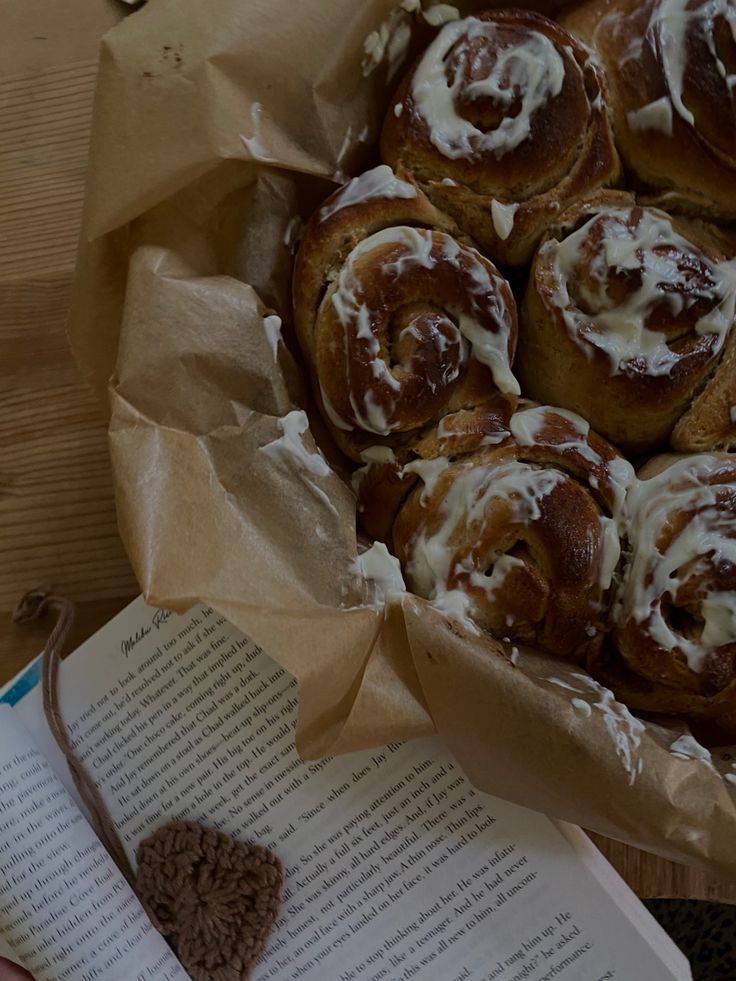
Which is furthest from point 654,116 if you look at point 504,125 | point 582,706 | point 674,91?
point 582,706

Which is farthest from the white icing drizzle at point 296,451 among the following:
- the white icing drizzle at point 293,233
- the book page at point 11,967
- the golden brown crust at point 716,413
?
the book page at point 11,967

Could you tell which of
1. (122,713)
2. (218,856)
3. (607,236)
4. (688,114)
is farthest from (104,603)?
(688,114)

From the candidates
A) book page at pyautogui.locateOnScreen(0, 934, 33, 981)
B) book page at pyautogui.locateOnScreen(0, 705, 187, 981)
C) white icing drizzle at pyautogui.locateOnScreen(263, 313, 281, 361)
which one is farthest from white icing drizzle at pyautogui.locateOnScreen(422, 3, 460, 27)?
book page at pyautogui.locateOnScreen(0, 934, 33, 981)

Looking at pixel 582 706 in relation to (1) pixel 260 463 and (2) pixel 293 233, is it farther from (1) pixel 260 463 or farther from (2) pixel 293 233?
(2) pixel 293 233

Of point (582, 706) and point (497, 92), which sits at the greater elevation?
point (497, 92)

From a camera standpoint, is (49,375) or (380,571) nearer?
(380,571)

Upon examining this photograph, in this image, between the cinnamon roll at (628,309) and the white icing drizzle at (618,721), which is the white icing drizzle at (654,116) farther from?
the white icing drizzle at (618,721)

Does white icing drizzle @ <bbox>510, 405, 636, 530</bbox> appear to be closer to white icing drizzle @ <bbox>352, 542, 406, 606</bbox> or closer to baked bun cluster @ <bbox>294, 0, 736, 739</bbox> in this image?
baked bun cluster @ <bbox>294, 0, 736, 739</bbox>
